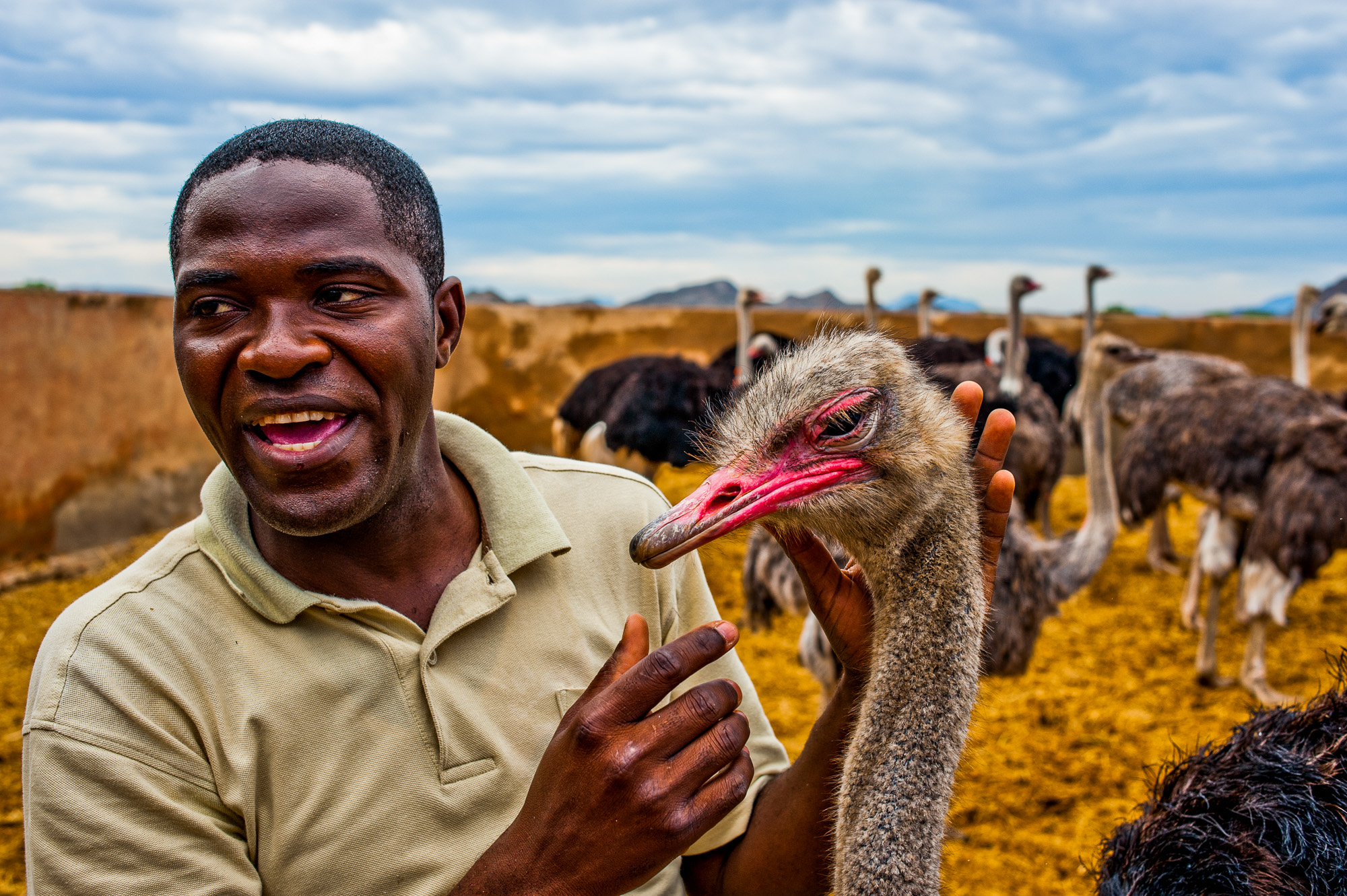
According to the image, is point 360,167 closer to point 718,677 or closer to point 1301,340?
point 718,677

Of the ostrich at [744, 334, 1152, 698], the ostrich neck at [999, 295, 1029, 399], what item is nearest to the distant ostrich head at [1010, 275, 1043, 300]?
the ostrich neck at [999, 295, 1029, 399]

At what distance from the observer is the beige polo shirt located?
1.27 m

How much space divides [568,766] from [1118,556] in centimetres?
690

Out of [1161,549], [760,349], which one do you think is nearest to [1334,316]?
[1161,549]

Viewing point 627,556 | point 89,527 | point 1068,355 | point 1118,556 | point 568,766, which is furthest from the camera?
point 1068,355

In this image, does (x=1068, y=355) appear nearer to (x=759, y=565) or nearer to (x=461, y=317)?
(x=759, y=565)

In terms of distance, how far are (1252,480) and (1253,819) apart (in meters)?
3.77

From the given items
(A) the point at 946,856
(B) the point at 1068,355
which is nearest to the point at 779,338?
(B) the point at 1068,355

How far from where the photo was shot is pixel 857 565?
5.35 feet

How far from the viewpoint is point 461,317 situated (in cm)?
169

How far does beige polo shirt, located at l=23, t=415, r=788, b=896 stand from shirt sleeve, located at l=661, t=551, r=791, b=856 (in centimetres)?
12

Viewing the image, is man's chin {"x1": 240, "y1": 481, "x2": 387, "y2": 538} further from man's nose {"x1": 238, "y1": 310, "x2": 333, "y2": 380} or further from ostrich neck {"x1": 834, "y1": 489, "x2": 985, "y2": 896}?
ostrich neck {"x1": 834, "y1": 489, "x2": 985, "y2": 896}

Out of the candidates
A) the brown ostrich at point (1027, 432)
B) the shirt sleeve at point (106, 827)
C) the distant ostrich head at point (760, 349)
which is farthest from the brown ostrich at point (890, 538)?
the distant ostrich head at point (760, 349)

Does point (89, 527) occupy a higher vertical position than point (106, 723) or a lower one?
lower
